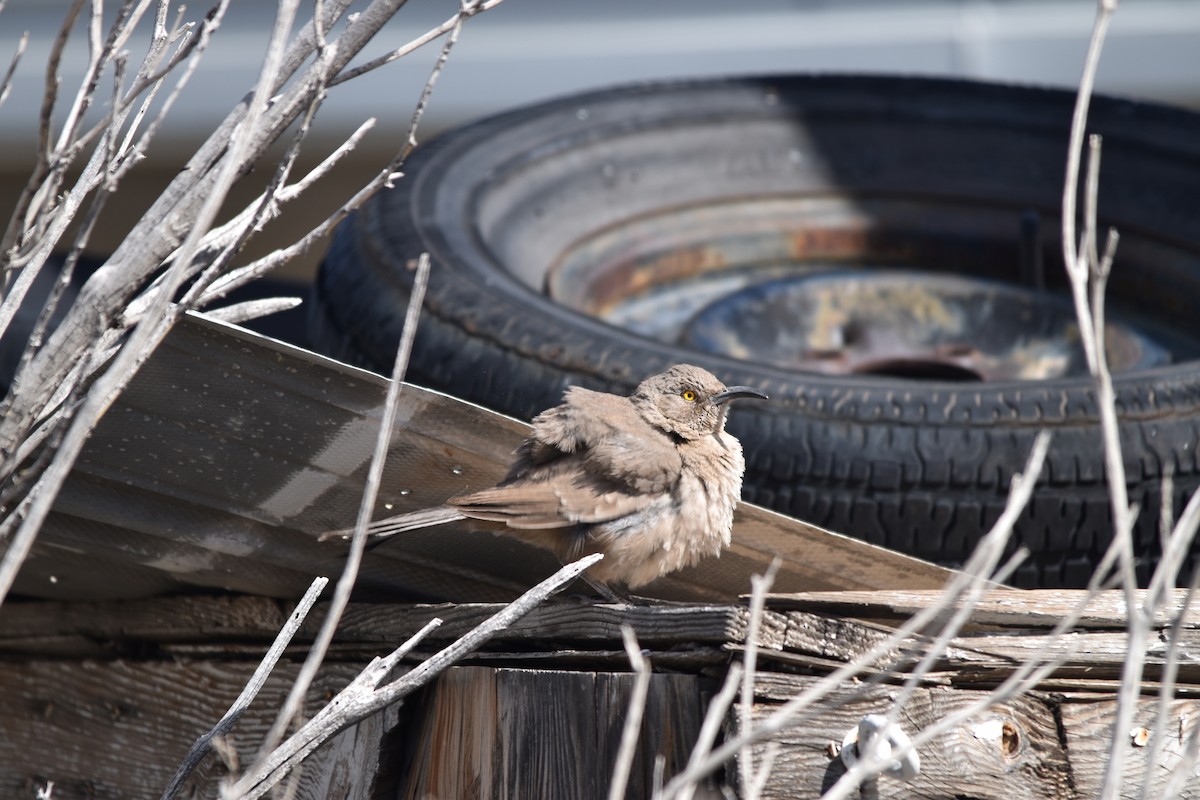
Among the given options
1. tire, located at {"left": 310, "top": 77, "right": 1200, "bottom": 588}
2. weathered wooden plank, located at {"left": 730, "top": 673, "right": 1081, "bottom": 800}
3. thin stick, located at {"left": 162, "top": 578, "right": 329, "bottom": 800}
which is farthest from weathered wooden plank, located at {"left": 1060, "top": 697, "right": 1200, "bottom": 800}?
thin stick, located at {"left": 162, "top": 578, "right": 329, "bottom": 800}

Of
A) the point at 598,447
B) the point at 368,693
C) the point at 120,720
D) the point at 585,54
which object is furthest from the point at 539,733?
the point at 585,54

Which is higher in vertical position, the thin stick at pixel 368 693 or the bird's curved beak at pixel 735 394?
the bird's curved beak at pixel 735 394

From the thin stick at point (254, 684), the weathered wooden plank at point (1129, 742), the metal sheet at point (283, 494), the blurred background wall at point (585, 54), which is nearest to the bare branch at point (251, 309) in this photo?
the metal sheet at point (283, 494)

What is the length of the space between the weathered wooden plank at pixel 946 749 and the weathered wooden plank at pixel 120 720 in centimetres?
96

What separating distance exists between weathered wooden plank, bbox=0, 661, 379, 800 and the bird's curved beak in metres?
1.05

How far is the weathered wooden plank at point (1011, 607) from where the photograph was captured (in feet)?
A: 7.99

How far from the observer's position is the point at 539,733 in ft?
7.76

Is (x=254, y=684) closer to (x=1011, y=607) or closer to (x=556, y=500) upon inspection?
(x=556, y=500)

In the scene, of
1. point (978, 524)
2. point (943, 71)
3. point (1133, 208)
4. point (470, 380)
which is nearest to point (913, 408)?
point (978, 524)

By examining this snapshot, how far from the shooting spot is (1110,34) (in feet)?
25.5

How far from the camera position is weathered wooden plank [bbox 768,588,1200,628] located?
2436 millimetres

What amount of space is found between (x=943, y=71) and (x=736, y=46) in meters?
1.12

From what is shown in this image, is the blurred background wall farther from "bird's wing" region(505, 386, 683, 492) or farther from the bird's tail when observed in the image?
the bird's tail

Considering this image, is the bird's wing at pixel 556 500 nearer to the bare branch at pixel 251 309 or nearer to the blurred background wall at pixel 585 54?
the bare branch at pixel 251 309
